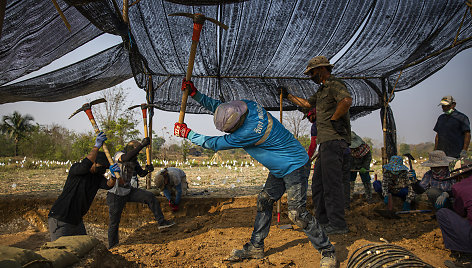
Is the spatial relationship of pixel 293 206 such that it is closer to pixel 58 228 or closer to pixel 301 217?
pixel 301 217

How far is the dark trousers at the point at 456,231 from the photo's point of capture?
2434 mm

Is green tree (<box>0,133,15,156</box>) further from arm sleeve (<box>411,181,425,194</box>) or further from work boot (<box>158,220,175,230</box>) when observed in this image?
arm sleeve (<box>411,181,425,194</box>)

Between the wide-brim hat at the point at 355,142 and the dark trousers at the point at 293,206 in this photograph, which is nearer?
the dark trousers at the point at 293,206

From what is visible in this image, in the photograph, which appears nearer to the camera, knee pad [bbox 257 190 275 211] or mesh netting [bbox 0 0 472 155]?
knee pad [bbox 257 190 275 211]

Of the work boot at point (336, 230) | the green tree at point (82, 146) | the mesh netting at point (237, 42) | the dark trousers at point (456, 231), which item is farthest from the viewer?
the green tree at point (82, 146)

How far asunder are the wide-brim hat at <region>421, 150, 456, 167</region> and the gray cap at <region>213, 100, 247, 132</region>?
3030 millimetres

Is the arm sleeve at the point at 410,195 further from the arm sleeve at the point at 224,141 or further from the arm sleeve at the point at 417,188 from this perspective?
the arm sleeve at the point at 224,141

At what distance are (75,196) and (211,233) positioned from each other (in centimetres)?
171

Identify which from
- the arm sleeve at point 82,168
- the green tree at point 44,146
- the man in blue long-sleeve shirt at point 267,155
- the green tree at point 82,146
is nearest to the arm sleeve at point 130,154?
the arm sleeve at point 82,168

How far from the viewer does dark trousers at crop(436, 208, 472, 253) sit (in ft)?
7.98

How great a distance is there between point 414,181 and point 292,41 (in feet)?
9.57

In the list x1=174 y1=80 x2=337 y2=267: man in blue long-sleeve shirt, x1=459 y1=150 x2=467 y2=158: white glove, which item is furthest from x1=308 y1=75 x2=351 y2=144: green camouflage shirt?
x1=459 y1=150 x2=467 y2=158: white glove

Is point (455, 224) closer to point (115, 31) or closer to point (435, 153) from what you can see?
point (435, 153)

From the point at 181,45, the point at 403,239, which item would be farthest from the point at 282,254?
the point at 181,45
